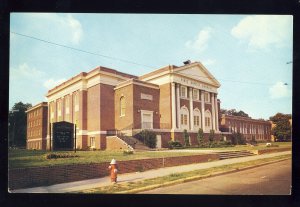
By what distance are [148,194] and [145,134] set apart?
476 inches

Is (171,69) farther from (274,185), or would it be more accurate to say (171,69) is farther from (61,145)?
(274,185)

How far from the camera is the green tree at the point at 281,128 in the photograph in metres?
13.3

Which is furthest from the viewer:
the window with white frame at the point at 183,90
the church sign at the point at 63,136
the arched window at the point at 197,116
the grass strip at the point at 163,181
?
the window with white frame at the point at 183,90

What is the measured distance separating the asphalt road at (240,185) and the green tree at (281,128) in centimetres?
231

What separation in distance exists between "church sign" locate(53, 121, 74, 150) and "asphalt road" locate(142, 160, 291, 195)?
6756 mm

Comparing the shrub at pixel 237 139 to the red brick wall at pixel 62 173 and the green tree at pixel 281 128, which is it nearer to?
the green tree at pixel 281 128

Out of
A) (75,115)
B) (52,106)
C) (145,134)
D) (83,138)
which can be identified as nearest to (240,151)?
(145,134)

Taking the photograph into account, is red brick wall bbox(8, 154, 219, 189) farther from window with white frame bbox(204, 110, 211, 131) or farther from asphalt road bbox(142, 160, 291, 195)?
window with white frame bbox(204, 110, 211, 131)

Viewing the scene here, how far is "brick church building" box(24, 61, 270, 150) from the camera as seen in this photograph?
70.5 ft

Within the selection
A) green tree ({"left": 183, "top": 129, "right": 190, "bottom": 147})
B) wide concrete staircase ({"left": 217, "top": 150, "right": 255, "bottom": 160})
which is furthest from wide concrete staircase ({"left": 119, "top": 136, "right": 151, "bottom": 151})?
wide concrete staircase ({"left": 217, "top": 150, "right": 255, "bottom": 160})

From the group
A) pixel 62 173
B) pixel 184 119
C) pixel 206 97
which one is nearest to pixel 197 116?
pixel 184 119

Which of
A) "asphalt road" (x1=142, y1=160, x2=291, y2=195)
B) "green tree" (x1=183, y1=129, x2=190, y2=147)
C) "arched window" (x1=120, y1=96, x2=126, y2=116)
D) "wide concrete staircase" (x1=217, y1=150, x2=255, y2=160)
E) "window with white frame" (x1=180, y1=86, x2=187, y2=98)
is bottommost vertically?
"asphalt road" (x1=142, y1=160, x2=291, y2=195)

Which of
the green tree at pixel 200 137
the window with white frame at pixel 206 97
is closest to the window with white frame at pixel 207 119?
the green tree at pixel 200 137
